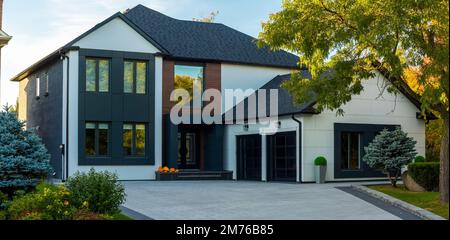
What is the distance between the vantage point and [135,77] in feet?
92.6

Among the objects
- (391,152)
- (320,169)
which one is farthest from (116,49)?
(391,152)

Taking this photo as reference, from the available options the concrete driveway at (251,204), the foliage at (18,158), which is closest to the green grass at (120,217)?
the concrete driveway at (251,204)

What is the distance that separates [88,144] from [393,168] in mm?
13105

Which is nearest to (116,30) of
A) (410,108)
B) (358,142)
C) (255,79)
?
(255,79)

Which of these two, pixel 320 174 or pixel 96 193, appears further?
pixel 320 174

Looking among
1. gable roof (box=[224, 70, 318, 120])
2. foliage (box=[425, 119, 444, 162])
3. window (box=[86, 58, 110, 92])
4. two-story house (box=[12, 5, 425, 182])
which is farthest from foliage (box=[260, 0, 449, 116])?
foliage (box=[425, 119, 444, 162])

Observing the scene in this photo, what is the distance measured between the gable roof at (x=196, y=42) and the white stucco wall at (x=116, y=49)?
424 millimetres

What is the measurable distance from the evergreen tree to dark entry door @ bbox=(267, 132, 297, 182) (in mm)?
4200

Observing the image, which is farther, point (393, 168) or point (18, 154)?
point (393, 168)

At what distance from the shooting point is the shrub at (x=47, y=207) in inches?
481

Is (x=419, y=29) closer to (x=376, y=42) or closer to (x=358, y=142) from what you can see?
(x=376, y=42)

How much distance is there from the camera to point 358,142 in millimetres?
26422

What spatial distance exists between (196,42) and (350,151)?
32.7ft

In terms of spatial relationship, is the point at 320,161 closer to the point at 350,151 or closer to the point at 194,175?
the point at 350,151
